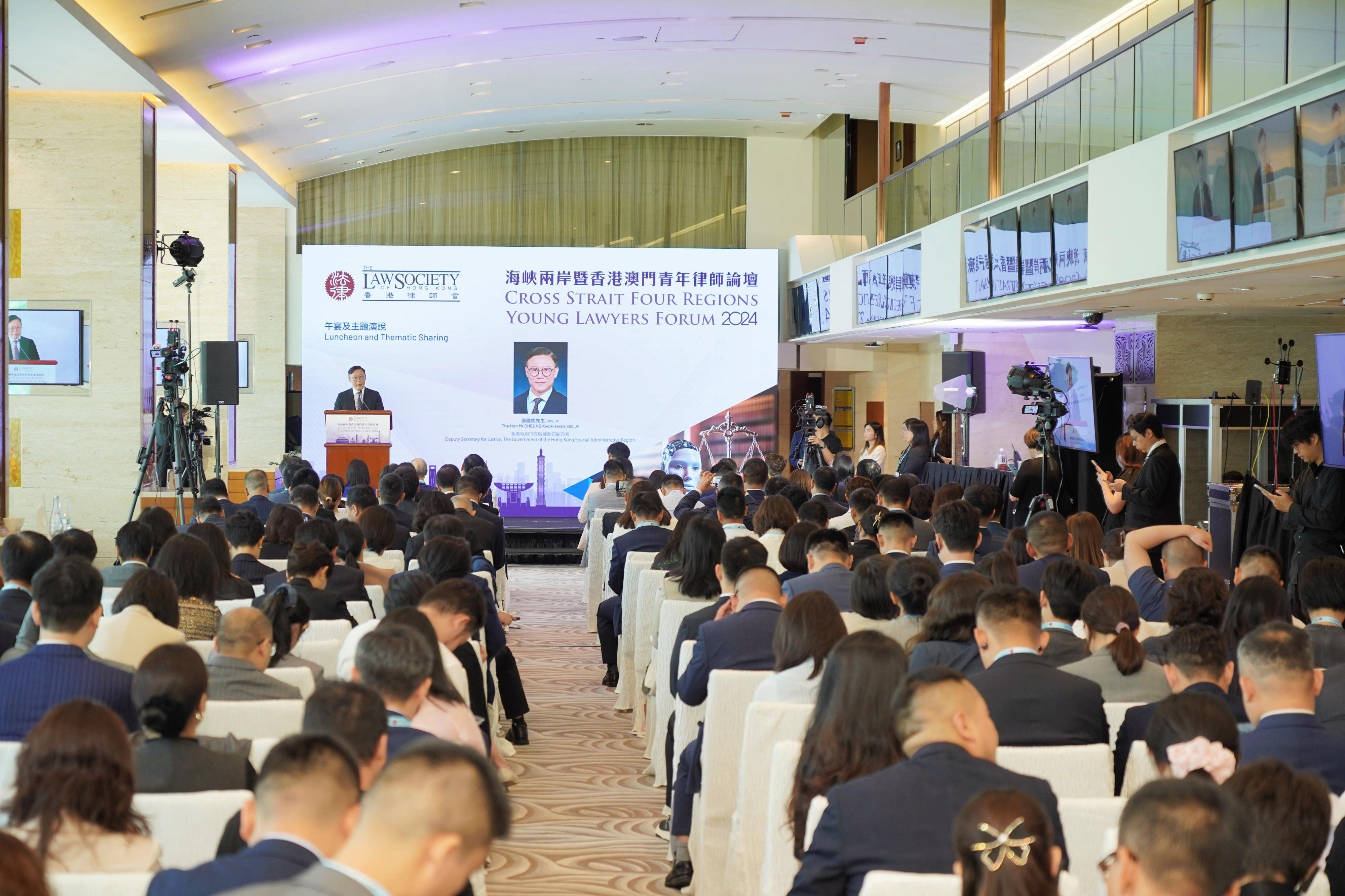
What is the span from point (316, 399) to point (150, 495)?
4.55 meters

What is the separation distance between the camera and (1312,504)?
24.0ft

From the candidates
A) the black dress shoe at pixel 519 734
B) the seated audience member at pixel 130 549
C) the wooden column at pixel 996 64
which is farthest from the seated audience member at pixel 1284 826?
the wooden column at pixel 996 64

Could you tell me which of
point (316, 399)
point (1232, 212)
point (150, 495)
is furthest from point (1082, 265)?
point (316, 399)

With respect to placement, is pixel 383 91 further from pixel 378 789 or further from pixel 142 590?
pixel 378 789

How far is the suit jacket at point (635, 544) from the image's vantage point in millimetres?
7758

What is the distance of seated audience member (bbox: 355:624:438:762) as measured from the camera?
3.19m

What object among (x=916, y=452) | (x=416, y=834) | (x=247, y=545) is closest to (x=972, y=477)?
(x=916, y=452)

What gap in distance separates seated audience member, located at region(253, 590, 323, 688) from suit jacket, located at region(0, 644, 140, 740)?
548 mm

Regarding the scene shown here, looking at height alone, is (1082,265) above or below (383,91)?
below

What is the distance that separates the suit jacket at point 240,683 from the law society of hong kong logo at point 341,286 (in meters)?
12.7

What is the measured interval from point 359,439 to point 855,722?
10.4 m

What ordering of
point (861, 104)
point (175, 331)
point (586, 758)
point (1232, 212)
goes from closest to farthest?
1. point (586, 758)
2. point (1232, 212)
3. point (175, 331)
4. point (861, 104)

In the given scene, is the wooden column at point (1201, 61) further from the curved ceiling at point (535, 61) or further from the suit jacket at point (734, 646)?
the suit jacket at point (734, 646)

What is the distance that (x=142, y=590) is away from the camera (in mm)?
4254
